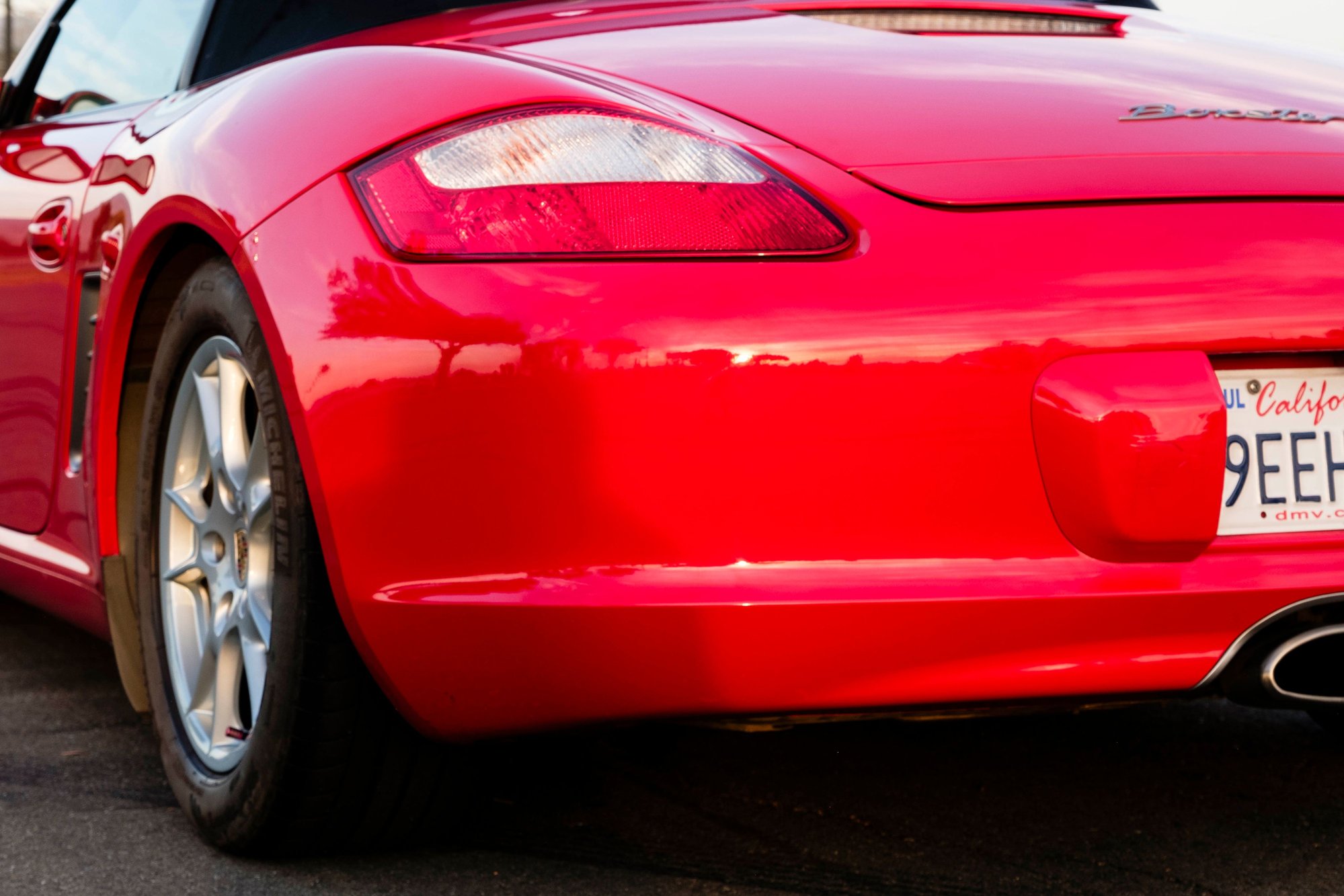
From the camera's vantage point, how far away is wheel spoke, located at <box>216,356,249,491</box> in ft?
6.97

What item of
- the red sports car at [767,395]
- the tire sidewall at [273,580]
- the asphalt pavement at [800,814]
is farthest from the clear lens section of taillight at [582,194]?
the asphalt pavement at [800,814]

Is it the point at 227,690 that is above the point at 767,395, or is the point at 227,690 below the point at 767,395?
below

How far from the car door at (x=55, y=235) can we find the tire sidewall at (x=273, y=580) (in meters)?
0.31

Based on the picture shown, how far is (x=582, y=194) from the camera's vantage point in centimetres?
173

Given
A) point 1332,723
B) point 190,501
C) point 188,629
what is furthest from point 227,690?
point 1332,723

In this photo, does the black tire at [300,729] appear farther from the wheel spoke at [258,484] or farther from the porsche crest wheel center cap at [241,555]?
the porsche crest wheel center cap at [241,555]

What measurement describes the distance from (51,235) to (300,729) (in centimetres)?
119

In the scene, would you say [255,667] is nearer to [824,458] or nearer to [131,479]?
[131,479]

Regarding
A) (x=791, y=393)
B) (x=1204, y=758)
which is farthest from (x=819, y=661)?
(x=1204, y=758)

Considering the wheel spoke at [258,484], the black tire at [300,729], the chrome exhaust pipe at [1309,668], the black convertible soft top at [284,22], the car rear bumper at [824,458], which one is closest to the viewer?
the car rear bumper at [824,458]

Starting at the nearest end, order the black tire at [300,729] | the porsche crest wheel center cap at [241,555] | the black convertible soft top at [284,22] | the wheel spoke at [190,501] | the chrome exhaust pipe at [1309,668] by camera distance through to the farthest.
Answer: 1. the chrome exhaust pipe at [1309,668]
2. the black tire at [300,729]
3. the porsche crest wheel center cap at [241,555]
4. the wheel spoke at [190,501]
5. the black convertible soft top at [284,22]

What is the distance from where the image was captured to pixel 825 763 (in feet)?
8.47

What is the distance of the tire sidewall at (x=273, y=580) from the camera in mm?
1903

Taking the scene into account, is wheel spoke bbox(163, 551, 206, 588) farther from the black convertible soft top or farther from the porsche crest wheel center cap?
the black convertible soft top
